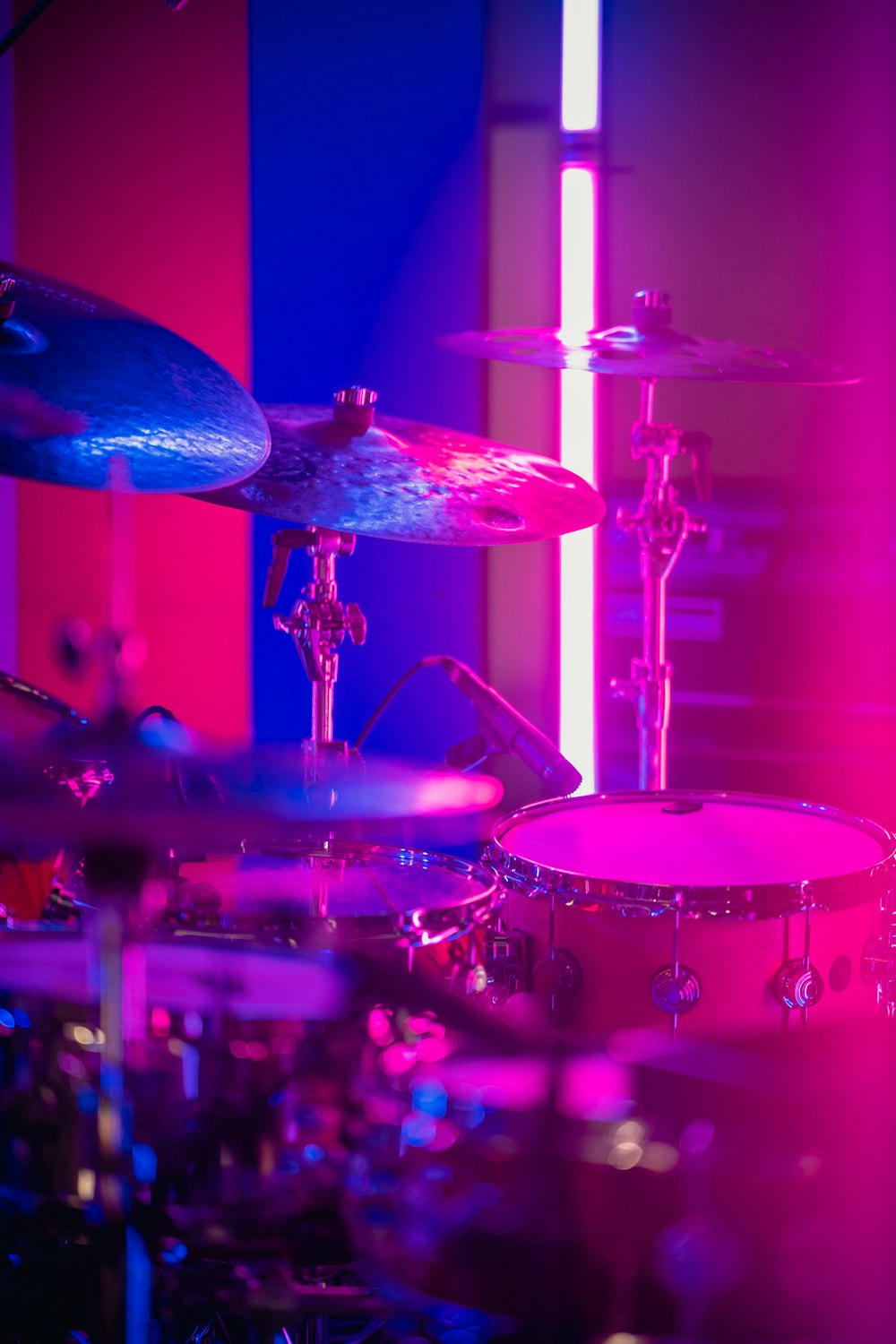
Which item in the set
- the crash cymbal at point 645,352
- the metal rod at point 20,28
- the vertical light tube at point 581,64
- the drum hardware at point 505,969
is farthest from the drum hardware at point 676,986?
the vertical light tube at point 581,64

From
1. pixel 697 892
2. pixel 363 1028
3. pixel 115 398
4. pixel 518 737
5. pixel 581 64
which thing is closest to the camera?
pixel 363 1028

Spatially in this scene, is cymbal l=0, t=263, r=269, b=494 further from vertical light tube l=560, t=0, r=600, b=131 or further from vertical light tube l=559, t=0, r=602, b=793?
vertical light tube l=560, t=0, r=600, b=131

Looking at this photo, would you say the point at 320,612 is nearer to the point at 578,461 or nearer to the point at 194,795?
the point at 194,795

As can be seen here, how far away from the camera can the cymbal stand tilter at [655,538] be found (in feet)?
6.32

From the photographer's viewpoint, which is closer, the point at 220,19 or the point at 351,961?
the point at 351,961

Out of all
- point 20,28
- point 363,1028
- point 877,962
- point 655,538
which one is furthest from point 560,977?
point 20,28

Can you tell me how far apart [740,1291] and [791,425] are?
213 cm

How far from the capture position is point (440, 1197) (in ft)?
3.07

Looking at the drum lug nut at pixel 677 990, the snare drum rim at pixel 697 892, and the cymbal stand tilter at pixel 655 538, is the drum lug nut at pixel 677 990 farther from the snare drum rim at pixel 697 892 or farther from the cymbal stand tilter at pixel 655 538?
the cymbal stand tilter at pixel 655 538

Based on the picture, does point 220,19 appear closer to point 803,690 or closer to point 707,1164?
point 803,690

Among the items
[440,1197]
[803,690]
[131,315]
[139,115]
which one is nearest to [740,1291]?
[440,1197]

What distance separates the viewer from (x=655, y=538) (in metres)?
1.93

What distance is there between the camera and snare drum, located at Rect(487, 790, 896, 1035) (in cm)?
140

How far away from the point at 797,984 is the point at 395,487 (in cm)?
75
